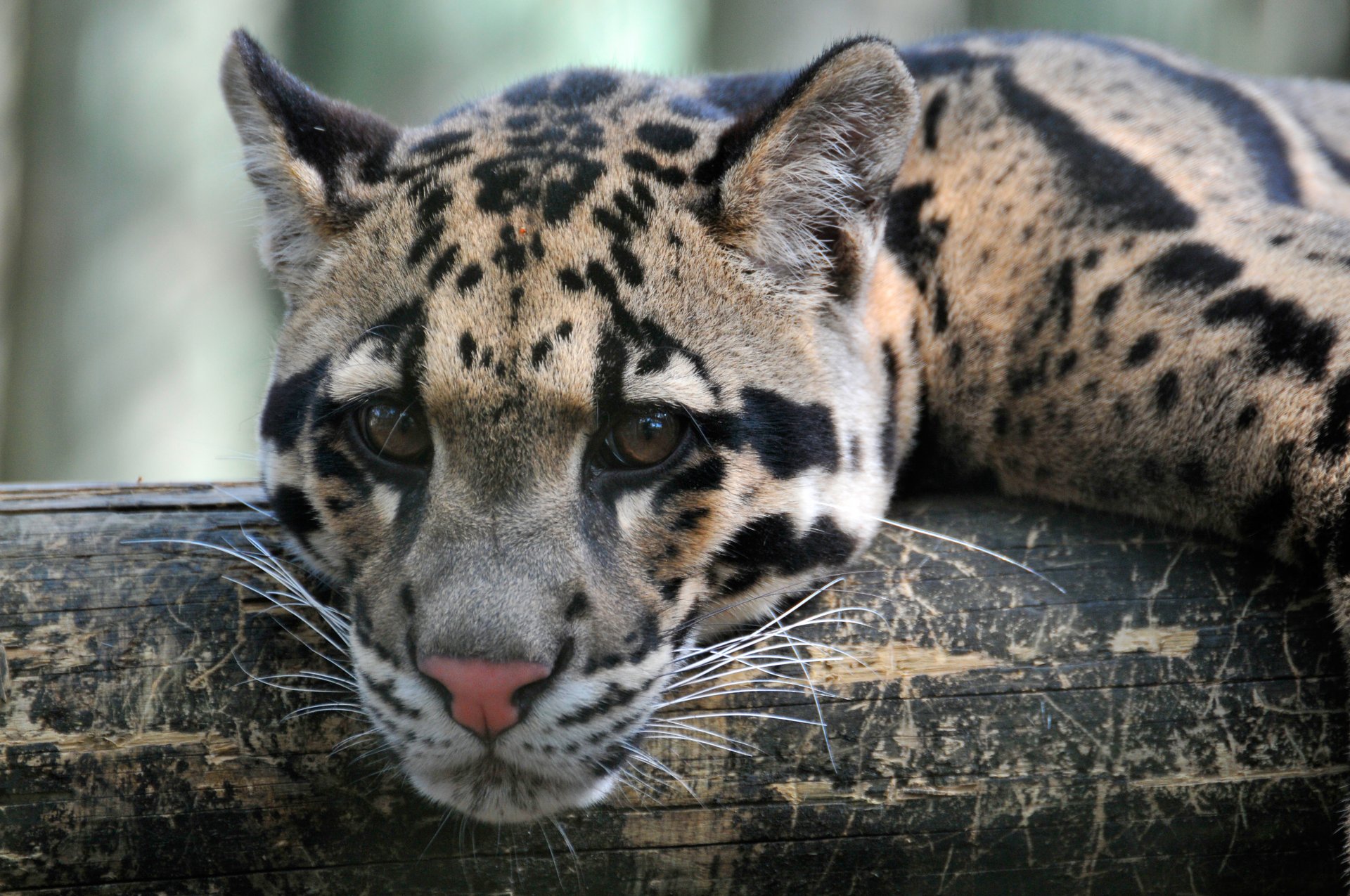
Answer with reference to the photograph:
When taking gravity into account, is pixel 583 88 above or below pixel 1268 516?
above

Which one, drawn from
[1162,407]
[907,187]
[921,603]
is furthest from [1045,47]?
[921,603]

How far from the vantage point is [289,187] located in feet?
13.7

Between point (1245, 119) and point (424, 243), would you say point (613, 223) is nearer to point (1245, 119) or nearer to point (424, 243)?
point (424, 243)

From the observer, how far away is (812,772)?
3.49 m

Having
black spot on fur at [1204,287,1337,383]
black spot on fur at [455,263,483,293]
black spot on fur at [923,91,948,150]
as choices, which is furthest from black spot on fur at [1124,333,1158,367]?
black spot on fur at [455,263,483,293]

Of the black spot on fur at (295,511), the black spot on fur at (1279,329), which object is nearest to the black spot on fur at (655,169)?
the black spot on fur at (295,511)

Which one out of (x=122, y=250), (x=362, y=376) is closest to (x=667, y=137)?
(x=362, y=376)

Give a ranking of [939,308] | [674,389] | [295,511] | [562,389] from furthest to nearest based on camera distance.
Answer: [939,308]
[295,511]
[674,389]
[562,389]

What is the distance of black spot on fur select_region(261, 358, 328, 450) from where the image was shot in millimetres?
3979

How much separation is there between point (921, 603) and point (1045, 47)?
306 cm

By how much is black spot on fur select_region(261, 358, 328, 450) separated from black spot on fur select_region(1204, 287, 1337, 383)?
3.07 m

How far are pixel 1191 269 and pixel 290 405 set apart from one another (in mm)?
3209

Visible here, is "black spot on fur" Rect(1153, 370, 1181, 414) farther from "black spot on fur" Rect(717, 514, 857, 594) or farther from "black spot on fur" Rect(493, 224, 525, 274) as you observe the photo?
"black spot on fur" Rect(493, 224, 525, 274)

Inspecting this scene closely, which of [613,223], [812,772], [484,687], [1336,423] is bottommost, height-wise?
[812,772]
